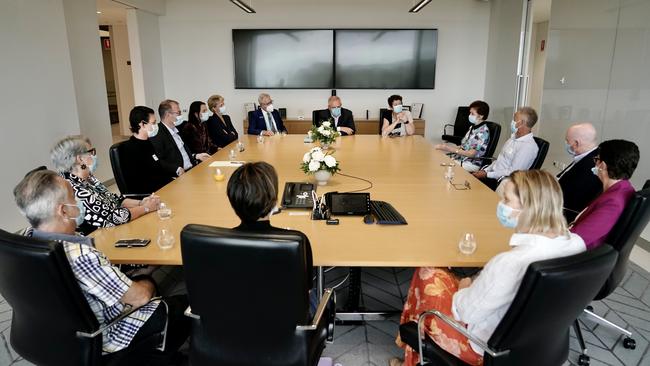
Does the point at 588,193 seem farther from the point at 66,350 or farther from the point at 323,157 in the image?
the point at 66,350

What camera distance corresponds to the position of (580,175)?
9.68 feet

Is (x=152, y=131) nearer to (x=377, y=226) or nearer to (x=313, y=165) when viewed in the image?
(x=313, y=165)

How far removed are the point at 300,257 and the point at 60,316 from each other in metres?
0.90

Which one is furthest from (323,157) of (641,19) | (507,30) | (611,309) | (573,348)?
(507,30)

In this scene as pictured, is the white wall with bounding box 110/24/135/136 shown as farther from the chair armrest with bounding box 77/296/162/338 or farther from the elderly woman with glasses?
the chair armrest with bounding box 77/296/162/338

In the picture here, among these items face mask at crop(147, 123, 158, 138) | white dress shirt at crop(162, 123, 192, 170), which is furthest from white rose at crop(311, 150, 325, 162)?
white dress shirt at crop(162, 123, 192, 170)

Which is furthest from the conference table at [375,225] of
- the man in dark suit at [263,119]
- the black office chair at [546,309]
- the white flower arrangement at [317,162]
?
the man in dark suit at [263,119]

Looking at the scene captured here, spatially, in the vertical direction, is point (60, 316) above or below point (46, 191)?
below

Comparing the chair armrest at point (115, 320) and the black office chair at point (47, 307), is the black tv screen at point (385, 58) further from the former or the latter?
the black office chair at point (47, 307)

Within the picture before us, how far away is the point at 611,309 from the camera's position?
9.34 ft

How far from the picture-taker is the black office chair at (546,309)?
126 centimetres

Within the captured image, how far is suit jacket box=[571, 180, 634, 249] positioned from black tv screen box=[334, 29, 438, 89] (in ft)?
19.6

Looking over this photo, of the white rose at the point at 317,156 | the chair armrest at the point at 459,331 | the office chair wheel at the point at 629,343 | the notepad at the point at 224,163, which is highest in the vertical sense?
the white rose at the point at 317,156

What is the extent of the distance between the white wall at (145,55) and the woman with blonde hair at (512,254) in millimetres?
6969
